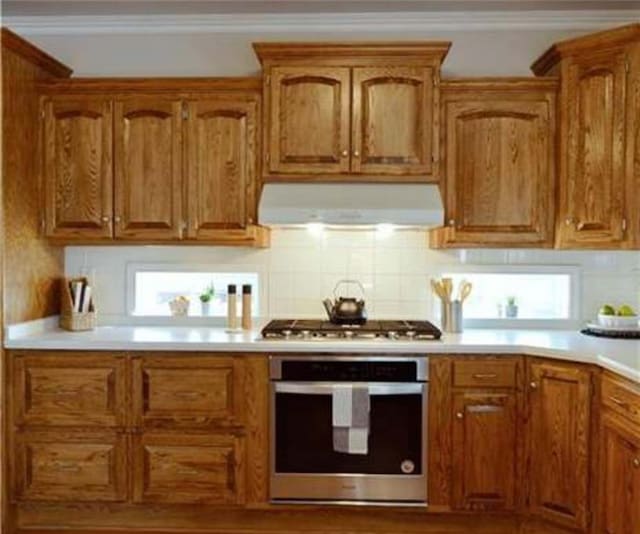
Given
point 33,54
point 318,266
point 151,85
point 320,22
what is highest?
point 320,22

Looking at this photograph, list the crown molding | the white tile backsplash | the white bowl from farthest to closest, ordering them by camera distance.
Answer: the white tile backsplash → the crown molding → the white bowl

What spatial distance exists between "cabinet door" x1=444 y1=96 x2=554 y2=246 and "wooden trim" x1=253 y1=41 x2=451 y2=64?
0.99 feet

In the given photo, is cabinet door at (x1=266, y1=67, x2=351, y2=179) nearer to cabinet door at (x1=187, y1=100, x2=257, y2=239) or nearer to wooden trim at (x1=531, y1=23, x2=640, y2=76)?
cabinet door at (x1=187, y1=100, x2=257, y2=239)

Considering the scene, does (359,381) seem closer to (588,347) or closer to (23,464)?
(588,347)

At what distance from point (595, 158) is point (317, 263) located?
158cm

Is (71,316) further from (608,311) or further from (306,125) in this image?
(608,311)

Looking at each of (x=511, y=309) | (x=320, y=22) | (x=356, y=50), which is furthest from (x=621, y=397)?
(x=320, y=22)

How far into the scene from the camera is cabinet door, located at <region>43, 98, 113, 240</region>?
3252 mm

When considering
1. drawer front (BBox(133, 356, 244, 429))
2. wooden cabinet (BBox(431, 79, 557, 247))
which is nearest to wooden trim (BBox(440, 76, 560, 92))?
wooden cabinet (BBox(431, 79, 557, 247))

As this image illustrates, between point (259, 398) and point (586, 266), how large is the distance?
2.01 metres

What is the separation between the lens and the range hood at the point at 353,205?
10.1ft

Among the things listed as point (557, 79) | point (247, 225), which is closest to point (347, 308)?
point (247, 225)

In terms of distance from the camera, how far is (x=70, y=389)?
2.96m

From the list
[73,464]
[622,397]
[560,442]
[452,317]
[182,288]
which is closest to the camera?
[622,397]
